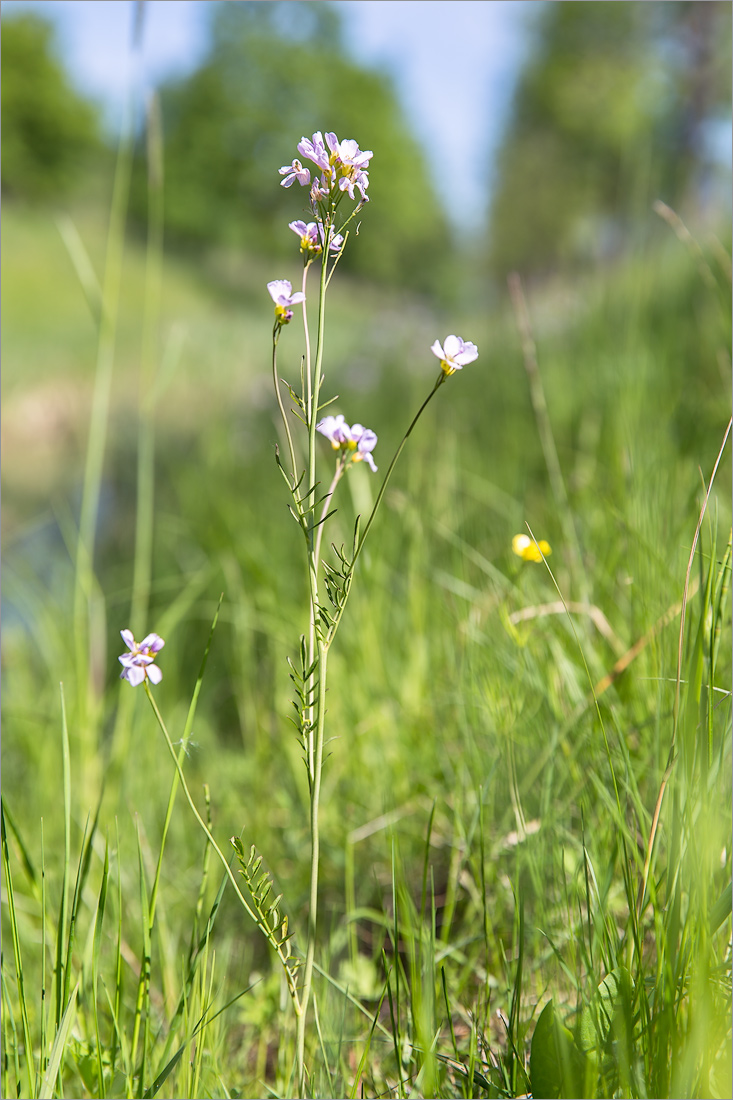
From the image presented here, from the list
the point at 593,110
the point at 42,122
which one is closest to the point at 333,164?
the point at 593,110

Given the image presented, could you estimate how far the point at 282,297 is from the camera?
460mm

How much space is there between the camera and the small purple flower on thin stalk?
1.49ft

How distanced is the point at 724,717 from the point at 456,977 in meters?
0.38

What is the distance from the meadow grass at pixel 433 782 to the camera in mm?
499

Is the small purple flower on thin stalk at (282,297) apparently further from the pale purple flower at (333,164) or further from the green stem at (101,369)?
the green stem at (101,369)

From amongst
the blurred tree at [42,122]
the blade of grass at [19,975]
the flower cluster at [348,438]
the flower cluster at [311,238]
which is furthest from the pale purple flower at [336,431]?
the blurred tree at [42,122]

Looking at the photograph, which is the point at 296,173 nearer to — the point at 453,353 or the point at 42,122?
the point at 453,353

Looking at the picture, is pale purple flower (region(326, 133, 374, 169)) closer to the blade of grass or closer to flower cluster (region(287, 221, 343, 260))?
flower cluster (region(287, 221, 343, 260))

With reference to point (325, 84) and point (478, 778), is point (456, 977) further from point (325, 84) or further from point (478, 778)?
point (325, 84)

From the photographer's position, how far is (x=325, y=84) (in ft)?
55.6

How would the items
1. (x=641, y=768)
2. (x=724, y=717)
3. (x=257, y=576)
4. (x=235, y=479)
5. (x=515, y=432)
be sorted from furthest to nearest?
(x=235, y=479) → (x=515, y=432) → (x=257, y=576) → (x=641, y=768) → (x=724, y=717)

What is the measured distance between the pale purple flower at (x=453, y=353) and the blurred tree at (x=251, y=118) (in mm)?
13321

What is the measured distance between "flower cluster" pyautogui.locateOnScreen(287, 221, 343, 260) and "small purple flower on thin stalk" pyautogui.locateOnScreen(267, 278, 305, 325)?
27 mm

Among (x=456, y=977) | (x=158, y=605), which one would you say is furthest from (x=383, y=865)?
(x=158, y=605)
